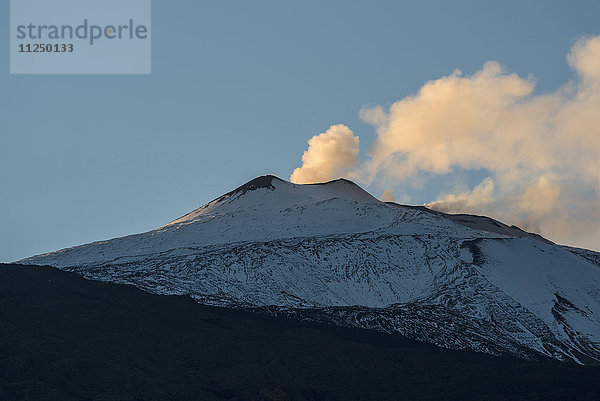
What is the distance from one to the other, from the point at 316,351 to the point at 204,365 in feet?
40.9

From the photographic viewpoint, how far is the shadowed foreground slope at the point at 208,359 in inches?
3125

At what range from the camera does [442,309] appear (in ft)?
416

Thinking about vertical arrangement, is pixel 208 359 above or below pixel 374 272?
below

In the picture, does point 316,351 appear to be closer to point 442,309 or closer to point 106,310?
point 106,310

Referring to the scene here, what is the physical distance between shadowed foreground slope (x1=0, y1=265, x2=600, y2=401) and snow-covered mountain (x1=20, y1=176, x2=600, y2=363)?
9.39m

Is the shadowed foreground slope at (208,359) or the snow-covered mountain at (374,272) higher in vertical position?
the snow-covered mountain at (374,272)

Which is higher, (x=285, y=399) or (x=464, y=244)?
(x=464, y=244)

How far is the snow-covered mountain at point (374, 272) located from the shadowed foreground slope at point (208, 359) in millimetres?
9391

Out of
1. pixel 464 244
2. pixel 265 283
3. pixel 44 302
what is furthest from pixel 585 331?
pixel 44 302

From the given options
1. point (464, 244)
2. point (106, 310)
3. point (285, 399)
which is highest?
point (464, 244)

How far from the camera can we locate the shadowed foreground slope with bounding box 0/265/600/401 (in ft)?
260

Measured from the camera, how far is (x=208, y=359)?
9306 cm

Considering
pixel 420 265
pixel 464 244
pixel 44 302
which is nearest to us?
pixel 44 302

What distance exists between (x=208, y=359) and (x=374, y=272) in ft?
177
